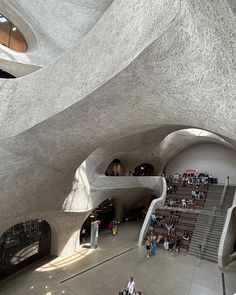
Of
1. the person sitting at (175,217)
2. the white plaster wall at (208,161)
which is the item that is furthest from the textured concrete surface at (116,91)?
the white plaster wall at (208,161)

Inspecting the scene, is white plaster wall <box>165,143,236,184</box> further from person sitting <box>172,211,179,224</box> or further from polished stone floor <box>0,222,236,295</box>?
polished stone floor <box>0,222,236,295</box>

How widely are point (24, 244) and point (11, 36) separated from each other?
1361 centimetres

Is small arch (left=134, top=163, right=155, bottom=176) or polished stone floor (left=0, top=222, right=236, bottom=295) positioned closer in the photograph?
polished stone floor (left=0, top=222, right=236, bottom=295)

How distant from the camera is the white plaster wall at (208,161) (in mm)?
22594

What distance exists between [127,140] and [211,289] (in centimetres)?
1057

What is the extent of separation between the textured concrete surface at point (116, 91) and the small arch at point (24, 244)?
3923 mm

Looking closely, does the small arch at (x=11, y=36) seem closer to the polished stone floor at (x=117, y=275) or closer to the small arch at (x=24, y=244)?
the small arch at (x=24, y=244)

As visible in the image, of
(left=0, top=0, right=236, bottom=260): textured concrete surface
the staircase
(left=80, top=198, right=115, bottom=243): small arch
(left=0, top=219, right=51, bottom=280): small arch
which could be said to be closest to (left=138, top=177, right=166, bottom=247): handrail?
the staircase

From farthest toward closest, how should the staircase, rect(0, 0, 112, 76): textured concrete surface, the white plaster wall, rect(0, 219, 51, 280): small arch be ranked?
the white plaster wall → the staircase → rect(0, 0, 112, 76): textured concrete surface → rect(0, 219, 51, 280): small arch

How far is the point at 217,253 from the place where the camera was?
1290 centimetres

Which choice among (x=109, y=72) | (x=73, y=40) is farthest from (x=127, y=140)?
(x=109, y=72)

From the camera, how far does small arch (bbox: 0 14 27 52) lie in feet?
48.2

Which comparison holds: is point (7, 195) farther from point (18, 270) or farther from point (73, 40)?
point (73, 40)

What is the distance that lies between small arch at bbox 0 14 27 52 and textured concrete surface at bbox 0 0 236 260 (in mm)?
9815
